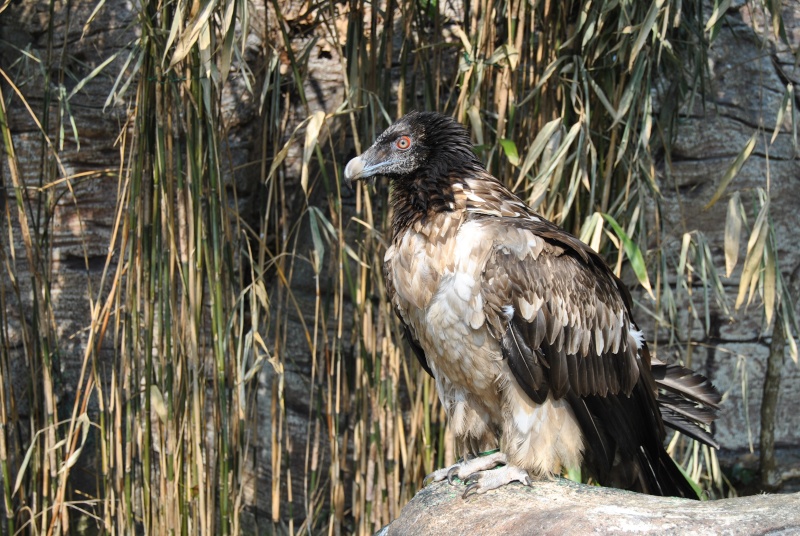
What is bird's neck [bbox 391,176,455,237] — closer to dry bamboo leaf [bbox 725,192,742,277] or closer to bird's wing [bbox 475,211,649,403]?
bird's wing [bbox 475,211,649,403]

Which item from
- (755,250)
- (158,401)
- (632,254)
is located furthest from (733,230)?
(158,401)

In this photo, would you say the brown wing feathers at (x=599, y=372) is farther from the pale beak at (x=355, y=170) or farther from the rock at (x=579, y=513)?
the pale beak at (x=355, y=170)

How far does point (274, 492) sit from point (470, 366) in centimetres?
108

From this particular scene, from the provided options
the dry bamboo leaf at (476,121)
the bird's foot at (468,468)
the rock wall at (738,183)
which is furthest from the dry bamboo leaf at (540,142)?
the rock wall at (738,183)

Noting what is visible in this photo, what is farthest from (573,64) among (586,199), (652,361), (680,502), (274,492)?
(274,492)

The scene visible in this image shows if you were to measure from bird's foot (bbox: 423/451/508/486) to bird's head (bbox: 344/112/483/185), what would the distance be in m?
0.82

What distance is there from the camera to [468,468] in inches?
93.8

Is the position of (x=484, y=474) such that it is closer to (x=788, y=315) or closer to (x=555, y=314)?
(x=555, y=314)

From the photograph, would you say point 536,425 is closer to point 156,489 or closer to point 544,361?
point 544,361

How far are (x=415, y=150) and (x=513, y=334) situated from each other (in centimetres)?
61

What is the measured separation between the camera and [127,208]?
2828 mm

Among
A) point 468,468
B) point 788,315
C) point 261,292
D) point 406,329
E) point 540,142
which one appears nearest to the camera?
point 468,468

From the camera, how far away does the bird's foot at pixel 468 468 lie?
7.80 ft

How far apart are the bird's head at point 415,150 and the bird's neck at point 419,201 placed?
0.09ft
